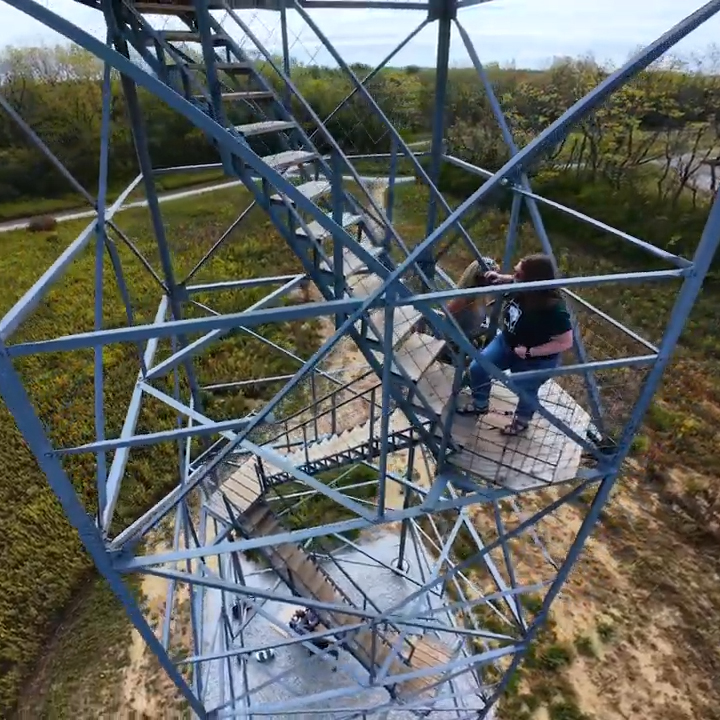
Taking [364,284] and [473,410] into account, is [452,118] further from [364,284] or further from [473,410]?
[473,410]

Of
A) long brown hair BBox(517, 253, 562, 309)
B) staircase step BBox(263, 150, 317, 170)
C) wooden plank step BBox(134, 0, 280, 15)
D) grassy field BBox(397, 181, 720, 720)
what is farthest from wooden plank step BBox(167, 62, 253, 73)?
grassy field BBox(397, 181, 720, 720)

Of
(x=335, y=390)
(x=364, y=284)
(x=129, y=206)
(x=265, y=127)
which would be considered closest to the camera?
(x=265, y=127)

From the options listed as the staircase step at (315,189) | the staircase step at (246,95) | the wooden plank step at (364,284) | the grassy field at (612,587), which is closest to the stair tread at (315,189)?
the staircase step at (315,189)

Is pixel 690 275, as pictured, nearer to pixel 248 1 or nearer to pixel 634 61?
pixel 634 61

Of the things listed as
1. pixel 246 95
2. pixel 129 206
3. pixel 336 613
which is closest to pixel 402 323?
pixel 246 95

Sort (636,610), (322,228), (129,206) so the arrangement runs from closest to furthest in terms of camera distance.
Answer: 1. (322,228)
2. (636,610)
3. (129,206)

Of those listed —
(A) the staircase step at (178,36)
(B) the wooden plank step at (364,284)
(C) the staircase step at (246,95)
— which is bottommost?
(B) the wooden plank step at (364,284)

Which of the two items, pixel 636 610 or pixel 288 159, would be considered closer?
pixel 288 159

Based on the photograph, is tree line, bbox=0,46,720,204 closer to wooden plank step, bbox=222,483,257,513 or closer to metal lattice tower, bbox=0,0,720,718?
metal lattice tower, bbox=0,0,720,718

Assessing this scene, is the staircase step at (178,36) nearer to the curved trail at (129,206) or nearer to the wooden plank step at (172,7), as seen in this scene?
the wooden plank step at (172,7)
